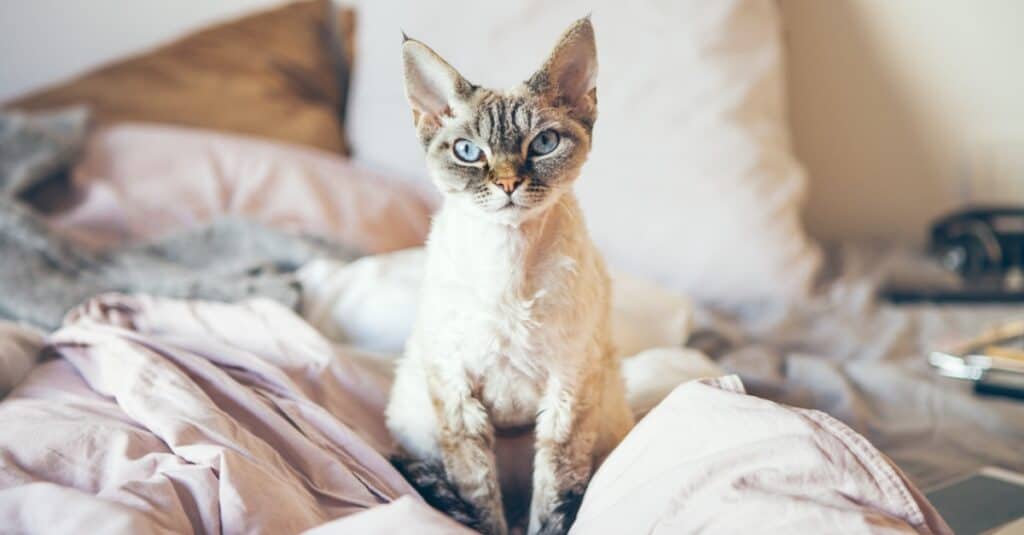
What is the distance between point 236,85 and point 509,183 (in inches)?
52.9

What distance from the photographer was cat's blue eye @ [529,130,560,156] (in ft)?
2.65

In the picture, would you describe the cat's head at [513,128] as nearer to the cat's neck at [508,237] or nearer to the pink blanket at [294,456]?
the cat's neck at [508,237]

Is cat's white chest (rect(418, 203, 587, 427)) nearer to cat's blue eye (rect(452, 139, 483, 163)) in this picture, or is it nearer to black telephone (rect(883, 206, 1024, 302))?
cat's blue eye (rect(452, 139, 483, 163))

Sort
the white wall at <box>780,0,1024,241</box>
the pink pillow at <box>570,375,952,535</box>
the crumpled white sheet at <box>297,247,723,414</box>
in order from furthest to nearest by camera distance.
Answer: the white wall at <box>780,0,1024,241</box> < the crumpled white sheet at <box>297,247,723,414</box> < the pink pillow at <box>570,375,952,535</box>

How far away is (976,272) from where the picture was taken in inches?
70.8

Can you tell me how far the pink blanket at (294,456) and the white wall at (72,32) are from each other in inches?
47.3

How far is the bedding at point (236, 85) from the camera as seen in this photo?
1.87m

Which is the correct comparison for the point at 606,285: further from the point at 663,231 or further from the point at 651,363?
the point at 663,231

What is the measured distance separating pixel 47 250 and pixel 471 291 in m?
0.91

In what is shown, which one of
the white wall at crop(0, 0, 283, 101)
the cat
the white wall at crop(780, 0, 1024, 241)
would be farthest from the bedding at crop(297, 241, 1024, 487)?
the white wall at crop(0, 0, 283, 101)

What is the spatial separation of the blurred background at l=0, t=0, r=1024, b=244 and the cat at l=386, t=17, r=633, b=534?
1.40 m

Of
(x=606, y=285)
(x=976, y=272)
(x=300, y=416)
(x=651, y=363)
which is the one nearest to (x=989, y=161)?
(x=976, y=272)

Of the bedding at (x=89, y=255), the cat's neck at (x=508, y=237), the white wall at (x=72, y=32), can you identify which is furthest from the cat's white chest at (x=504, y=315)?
the white wall at (x=72, y=32)

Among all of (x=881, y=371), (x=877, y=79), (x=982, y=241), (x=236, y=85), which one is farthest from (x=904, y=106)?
(x=236, y=85)
